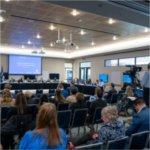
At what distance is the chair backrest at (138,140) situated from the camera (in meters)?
2.35

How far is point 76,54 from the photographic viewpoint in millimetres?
17312

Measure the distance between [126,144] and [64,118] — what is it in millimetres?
2126

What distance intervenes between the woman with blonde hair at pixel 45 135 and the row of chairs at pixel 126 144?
0.20 metres

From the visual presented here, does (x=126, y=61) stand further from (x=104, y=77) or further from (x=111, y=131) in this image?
(x=111, y=131)

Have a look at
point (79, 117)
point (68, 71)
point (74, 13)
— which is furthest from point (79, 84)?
point (79, 117)

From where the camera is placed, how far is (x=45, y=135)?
6.48 ft

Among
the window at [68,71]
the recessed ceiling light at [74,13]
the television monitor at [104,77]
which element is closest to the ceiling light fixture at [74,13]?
the recessed ceiling light at [74,13]

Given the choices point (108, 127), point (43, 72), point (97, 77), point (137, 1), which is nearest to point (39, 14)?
point (137, 1)

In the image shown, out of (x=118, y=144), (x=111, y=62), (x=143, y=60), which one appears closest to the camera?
(x=118, y=144)

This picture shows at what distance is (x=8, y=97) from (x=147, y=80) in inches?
→ 124

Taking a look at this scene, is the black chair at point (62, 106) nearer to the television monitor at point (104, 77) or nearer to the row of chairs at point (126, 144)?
the row of chairs at point (126, 144)

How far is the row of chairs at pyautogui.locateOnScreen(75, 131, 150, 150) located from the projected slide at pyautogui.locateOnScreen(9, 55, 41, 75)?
47.7ft

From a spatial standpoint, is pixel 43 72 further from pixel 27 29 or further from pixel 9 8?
pixel 9 8

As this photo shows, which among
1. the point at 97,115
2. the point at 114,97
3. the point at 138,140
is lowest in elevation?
the point at 97,115
